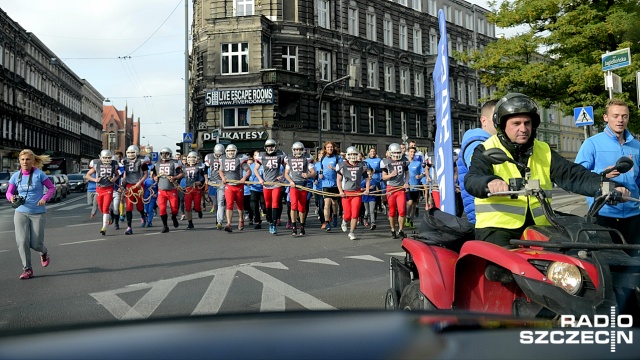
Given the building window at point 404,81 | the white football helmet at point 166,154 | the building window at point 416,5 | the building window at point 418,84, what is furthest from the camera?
the building window at point 416,5

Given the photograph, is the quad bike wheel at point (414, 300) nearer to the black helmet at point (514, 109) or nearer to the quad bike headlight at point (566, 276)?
the quad bike headlight at point (566, 276)

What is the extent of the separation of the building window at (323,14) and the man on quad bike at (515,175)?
36.3 m

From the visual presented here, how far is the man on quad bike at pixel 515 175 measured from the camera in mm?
3104

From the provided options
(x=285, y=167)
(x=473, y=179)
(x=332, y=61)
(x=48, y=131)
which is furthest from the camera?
(x=48, y=131)

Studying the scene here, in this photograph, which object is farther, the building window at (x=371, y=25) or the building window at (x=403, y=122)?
the building window at (x=403, y=122)

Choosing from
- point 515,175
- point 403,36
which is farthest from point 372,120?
point 515,175

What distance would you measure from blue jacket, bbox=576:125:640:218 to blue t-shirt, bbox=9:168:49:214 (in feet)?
24.1

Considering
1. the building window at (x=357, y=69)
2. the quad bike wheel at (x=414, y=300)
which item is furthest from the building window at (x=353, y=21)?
the quad bike wheel at (x=414, y=300)

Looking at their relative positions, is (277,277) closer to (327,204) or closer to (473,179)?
(473,179)

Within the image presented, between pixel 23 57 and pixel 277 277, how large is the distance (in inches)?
2632

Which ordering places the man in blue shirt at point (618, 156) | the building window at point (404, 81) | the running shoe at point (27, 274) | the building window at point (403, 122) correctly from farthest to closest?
the building window at point (404, 81) → the building window at point (403, 122) → the running shoe at point (27, 274) → the man in blue shirt at point (618, 156)

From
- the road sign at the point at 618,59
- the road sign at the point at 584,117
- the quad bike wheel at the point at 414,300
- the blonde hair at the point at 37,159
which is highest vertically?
the road sign at the point at 618,59

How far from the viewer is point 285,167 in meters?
13.1

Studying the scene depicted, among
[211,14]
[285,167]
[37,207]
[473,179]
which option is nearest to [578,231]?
[473,179]
